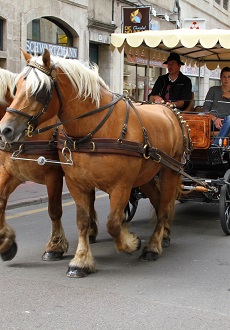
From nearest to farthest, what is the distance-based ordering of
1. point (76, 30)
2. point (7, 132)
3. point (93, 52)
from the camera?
point (7, 132)
point (76, 30)
point (93, 52)

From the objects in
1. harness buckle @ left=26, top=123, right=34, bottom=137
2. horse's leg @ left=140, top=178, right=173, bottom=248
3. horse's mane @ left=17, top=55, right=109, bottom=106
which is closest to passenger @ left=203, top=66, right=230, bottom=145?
horse's leg @ left=140, top=178, right=173, bottom=248

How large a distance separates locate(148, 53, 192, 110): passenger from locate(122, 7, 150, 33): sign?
9.42m

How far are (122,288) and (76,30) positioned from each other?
12.8 m

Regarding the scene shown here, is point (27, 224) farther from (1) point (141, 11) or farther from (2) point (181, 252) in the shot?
(1) point (141, 11)

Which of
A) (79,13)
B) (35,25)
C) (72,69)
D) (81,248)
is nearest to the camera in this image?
(72,69)

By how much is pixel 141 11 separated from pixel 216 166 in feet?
35.3

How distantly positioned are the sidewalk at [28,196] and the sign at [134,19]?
813 centimetres

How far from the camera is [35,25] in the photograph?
49.7 feet

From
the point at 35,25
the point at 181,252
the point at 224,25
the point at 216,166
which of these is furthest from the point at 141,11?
the point at 224,25

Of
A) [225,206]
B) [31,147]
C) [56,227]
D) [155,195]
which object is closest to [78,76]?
[31,147]

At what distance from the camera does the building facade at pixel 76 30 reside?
13781mm

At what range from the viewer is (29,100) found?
14.5ft

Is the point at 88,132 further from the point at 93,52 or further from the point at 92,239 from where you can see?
the point at 93,52

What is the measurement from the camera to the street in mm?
4043
